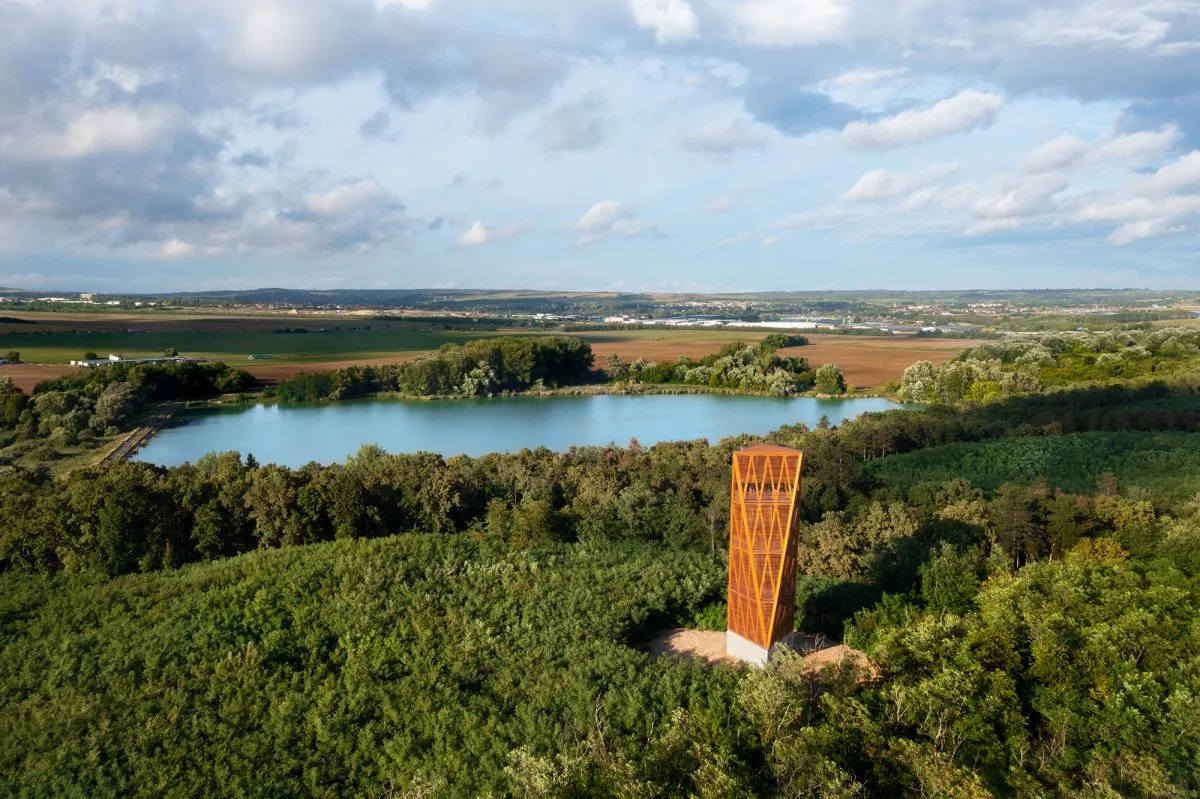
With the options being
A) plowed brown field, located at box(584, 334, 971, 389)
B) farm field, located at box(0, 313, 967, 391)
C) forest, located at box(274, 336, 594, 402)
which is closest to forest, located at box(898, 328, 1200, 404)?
plowed brown field, located at box(584, 334, 971, 389)

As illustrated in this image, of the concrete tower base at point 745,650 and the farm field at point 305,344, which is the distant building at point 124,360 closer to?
the farm field at point 305,344

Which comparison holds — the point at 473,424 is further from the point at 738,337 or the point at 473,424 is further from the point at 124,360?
the point at 738,337

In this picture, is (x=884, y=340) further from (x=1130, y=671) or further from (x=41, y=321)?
(x=41, y=321)

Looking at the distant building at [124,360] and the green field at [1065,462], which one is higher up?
the distant building at [124,360]

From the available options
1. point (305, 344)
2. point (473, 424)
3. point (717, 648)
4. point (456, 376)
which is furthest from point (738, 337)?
point (717, 648)

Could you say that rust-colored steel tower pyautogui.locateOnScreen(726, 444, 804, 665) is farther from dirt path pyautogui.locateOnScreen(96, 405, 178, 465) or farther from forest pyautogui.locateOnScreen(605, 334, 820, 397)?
forest pyautogui.locateOnScreen(605, 334, 820, 397)

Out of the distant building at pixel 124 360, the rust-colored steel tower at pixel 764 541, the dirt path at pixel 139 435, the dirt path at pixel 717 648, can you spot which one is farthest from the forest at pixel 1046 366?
the distant building at pixel 124 360
